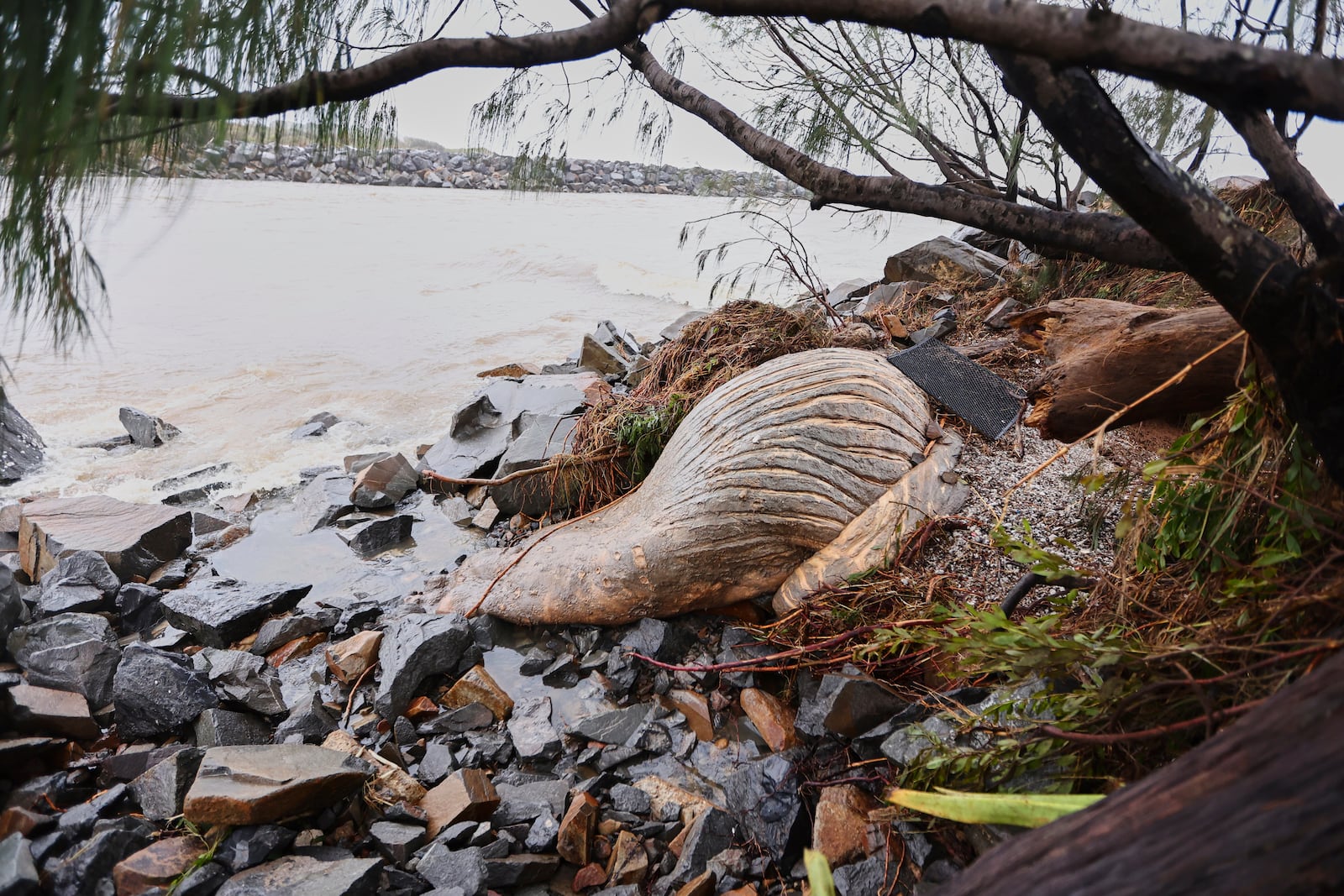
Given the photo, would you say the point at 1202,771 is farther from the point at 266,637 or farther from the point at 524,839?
the point at 266,637

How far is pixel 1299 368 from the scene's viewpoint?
142cm

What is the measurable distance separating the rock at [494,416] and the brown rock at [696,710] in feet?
7.90

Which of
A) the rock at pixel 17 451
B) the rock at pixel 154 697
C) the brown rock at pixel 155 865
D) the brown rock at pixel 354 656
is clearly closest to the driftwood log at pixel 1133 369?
the brown rock at pixel 155 865

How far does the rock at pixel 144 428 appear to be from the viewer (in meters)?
6.03

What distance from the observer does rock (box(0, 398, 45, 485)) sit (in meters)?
5.46

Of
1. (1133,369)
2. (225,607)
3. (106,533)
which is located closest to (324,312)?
(106,533)

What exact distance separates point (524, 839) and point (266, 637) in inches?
68.0

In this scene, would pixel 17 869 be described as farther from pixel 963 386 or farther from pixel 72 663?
pixel 963 386

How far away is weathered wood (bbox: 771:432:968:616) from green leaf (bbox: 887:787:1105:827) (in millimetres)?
1556

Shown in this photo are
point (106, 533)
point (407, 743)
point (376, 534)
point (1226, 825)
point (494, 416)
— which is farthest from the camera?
point (494, 416)

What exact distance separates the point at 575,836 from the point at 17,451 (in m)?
5.49

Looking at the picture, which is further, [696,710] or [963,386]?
[963,386]

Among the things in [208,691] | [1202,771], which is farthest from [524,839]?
[1202,771]

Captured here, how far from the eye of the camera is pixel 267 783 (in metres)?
2.12
